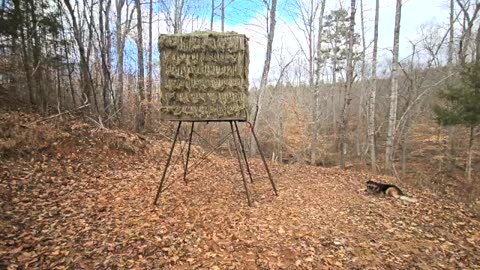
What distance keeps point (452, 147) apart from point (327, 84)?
1006 cm

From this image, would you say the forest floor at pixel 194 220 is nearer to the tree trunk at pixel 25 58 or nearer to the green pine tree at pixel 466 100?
the tree trunk at pixel 25 58

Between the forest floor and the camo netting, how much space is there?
5.65 feet

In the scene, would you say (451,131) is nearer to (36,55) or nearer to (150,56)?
(150,56)

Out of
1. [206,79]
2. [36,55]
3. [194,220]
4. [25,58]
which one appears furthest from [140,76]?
[194,220]

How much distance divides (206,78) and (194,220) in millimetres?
2358

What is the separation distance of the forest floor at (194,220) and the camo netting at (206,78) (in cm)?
172

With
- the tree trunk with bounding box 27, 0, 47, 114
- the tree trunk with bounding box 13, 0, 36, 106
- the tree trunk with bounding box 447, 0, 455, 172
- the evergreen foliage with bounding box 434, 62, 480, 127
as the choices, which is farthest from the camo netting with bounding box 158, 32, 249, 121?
the tree trunk with bounding box 447, 0, 455, 172

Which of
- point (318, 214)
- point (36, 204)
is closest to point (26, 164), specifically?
point (36, 204)

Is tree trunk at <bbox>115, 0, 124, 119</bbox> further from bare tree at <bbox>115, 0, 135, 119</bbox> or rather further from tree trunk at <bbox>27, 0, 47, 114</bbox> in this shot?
tree trunk at <bbox>27, 0, 47, 114</bbox>

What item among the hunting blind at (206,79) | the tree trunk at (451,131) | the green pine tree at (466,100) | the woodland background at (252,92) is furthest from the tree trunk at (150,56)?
the tree trunk at (451,131)

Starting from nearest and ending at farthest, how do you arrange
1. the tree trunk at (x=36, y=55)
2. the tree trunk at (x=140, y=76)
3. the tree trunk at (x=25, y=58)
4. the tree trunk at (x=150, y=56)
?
the tree trunk at (x=25, y=58) < the tree trunk at (x=36, y=55) < the tree trunk at (x=140, y=76) < the tree trunk at (x=150, y=56)

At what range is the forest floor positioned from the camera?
3.03 meters

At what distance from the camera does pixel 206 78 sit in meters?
4.32

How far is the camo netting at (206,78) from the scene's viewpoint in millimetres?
4230
